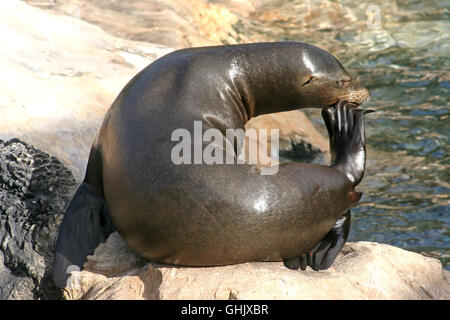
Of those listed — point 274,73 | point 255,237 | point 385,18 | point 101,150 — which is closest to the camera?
point 255,237

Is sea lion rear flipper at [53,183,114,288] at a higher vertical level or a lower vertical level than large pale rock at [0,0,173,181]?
lower

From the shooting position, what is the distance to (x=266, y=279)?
10.6ft

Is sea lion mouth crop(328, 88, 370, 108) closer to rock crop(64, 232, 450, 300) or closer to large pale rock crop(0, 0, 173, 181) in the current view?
rock crop(64, 232, 450, 300)

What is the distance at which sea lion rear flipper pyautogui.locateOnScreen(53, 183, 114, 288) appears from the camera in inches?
149

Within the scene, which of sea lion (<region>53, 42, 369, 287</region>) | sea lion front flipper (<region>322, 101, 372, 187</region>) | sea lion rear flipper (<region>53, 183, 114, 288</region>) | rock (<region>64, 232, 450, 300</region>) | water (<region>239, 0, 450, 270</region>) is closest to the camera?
rock (<region>64, 232, 450, 300</region>)

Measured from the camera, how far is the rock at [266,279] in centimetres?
321

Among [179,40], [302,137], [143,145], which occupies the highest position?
[143,145]

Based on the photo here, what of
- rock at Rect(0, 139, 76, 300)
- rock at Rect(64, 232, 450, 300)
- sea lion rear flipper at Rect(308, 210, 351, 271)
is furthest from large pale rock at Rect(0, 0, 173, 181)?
sea lion rear flipper at Rect(308, 210, 351, 271)

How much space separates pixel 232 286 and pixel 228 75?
144 centimetres

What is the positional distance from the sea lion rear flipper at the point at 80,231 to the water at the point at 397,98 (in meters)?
2.03

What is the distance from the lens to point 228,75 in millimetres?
4137
